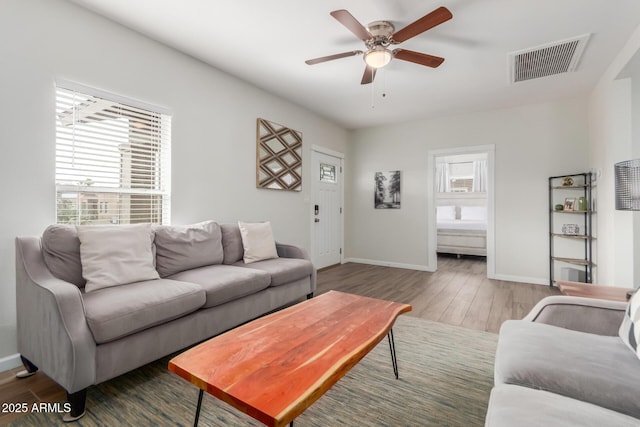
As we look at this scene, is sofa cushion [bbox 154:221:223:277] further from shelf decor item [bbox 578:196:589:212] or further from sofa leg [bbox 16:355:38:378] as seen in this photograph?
shelf decor item [bbox 578:196:589:212]

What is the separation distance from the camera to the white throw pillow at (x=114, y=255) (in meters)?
1.99

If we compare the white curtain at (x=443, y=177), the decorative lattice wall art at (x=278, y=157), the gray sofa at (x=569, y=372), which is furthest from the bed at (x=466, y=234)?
the gray sofa at (x=569, y=372)

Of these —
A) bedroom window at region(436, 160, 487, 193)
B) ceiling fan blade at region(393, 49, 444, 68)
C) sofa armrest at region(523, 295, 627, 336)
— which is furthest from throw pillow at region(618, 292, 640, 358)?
bedroom window at region(436, 160, 487, 193)

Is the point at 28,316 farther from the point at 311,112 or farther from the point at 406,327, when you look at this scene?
the point at 311,112

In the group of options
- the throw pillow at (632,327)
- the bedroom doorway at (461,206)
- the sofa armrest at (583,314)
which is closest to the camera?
the throw pillow at (632,327)

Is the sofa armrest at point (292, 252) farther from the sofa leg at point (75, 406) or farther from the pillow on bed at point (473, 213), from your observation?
the pillow on bed at point (473, 213)

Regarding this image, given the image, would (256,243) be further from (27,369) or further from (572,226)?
(572,226)

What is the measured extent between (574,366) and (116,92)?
342cm

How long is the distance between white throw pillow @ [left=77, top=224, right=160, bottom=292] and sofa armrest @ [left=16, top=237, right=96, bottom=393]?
224 millimetres

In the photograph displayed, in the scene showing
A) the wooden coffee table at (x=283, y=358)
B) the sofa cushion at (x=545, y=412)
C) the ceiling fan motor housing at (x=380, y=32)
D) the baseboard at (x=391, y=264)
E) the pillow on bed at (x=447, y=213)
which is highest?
→ the ceiling fan motor housing at (x=380, y=32)

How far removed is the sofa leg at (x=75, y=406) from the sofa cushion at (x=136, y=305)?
253 mm

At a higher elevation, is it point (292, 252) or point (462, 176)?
point (462, 176)

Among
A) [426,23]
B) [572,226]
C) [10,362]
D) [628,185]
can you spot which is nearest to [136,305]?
[10,362]

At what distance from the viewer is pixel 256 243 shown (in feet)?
10.5
